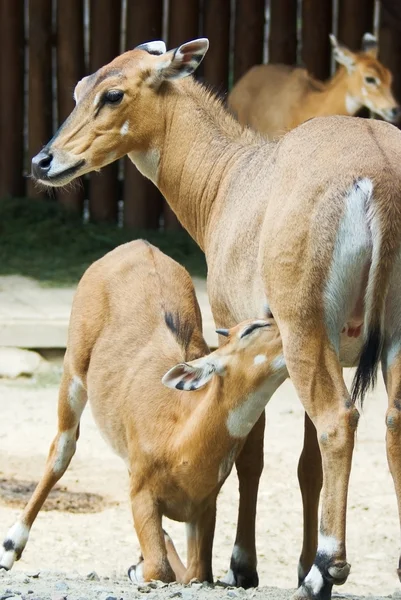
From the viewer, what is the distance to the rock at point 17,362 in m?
8.88

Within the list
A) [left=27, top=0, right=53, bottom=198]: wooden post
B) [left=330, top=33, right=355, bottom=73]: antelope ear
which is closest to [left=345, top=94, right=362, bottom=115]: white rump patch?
[left=330, top=33, right=355, bottom=73]: antelope ear

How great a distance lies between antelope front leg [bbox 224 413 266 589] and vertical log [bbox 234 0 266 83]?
7.26m

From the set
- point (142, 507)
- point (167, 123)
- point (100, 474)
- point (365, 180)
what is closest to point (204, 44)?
point (167, 123)

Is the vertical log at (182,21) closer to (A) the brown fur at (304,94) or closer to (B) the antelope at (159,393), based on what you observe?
(A) the brown fur at (304,94)

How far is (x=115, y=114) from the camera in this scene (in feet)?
19.2

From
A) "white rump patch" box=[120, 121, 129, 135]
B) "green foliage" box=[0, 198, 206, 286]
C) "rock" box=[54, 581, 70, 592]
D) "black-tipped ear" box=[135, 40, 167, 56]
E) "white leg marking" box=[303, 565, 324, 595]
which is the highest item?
"black-tipped ear" box=[135, 40, 167, 56]

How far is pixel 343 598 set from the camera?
15.3 feet

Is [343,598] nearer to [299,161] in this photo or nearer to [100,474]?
[299,161]

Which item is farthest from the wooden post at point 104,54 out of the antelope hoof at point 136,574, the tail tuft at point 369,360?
the tail tuft at point 369,360

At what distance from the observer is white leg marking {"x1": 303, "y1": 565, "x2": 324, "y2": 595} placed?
4359 mm

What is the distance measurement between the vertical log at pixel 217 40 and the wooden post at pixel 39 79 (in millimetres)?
1594

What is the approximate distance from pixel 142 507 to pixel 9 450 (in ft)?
8.45

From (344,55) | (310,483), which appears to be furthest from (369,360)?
(344,55)

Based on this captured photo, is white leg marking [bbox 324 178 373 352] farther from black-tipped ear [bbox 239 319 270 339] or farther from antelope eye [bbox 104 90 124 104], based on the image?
antelope eye [bbox 104 90 124 104]
